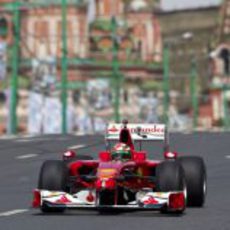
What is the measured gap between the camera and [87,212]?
20.7 meters

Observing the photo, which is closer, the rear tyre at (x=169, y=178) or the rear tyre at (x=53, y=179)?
the rear tyre at (x=169, y=178)

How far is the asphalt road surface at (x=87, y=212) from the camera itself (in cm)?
1866

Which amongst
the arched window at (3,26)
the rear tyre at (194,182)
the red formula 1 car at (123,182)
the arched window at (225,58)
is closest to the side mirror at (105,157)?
the red formula 1 car at (123,182)

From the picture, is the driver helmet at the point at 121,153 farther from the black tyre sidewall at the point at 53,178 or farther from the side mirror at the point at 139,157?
the black tyre sidewall at the point at 53,178

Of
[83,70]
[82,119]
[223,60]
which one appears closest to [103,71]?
[83,70]

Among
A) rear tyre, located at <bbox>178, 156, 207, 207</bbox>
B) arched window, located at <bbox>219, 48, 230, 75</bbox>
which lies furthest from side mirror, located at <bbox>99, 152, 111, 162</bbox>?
arched window, located at <bbox>219, 48, 230, 75</bbox>

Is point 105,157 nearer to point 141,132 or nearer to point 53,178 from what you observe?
point 53,178

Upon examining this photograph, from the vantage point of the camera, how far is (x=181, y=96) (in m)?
152

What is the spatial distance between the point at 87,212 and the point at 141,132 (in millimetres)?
2215

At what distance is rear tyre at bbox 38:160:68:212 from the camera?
67.1ft

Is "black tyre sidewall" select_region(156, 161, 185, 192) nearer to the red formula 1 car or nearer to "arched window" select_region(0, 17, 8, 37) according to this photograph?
the red formula 1 car

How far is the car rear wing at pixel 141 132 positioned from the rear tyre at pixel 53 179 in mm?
1617

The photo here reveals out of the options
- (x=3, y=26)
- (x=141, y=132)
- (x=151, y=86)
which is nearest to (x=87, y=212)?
(x=141, y=132)

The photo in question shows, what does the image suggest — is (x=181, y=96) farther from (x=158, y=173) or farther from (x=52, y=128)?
(x=158, y=173)
